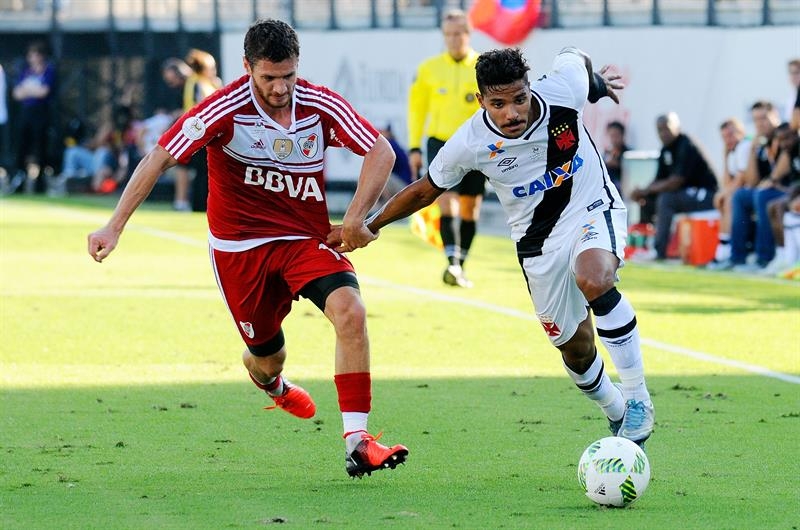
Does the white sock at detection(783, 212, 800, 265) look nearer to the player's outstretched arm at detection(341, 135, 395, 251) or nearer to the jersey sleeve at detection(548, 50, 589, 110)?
the jersey sleeve at detection(548, 50, 589, 110)

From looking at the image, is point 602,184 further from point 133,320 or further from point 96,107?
point 96,107

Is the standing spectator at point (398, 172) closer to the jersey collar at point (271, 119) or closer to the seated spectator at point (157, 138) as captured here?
the seated spectator at point (157, 138)

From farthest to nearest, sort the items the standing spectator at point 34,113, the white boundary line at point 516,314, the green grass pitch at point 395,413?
1. the standing spectator at point 34,113
2. the white boundary line at point 516,314
3. the green grass pitch at point 395,413

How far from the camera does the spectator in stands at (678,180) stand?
1897cm

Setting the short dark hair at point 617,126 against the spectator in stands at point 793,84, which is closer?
the spectator in stands at point 793,84

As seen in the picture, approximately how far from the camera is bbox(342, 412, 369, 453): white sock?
6.93 metres

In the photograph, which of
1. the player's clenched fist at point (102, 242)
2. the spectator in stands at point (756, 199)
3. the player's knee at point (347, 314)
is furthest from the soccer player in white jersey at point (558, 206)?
the spectator in stands at point (756, 199)

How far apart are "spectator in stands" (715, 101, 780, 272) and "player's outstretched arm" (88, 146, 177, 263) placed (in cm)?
1114

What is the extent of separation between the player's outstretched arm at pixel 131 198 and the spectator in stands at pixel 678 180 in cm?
1248

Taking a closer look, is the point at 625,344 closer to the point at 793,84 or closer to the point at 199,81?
the point at 793,84

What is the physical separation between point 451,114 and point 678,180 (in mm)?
4515

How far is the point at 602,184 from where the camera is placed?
7.80 meters

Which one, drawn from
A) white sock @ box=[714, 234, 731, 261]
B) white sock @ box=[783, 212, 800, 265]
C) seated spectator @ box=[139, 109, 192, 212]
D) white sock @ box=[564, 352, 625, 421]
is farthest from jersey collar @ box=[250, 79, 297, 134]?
seated spectator @ box=[139, 109, 192, 212]

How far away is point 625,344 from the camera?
7.31 m
